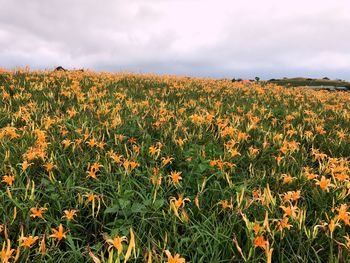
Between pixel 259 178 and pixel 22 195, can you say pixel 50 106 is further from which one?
pixel 259 178

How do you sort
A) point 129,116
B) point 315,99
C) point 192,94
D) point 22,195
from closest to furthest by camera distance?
point 22,195 < point 129,116 < point 192,94 < point 315,99

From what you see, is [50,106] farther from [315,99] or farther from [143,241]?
[315,99]

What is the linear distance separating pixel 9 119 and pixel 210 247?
4.27 metres

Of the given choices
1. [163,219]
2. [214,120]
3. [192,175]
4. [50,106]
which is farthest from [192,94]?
[163,219]

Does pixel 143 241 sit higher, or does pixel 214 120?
pixel 214 120

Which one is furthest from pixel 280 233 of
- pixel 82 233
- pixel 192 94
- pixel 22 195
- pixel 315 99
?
pixel 315 99

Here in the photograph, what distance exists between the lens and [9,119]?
543cm

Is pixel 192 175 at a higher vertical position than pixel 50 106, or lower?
lower

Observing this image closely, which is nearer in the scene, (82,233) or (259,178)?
(82,233)

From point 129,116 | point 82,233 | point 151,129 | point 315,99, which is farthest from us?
point 315,99

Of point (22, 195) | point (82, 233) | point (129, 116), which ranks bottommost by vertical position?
point (82, 233)

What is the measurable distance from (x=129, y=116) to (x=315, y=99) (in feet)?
23.0

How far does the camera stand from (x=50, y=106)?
6043 mm

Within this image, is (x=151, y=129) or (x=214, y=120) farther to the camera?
(x=214, y=120)
